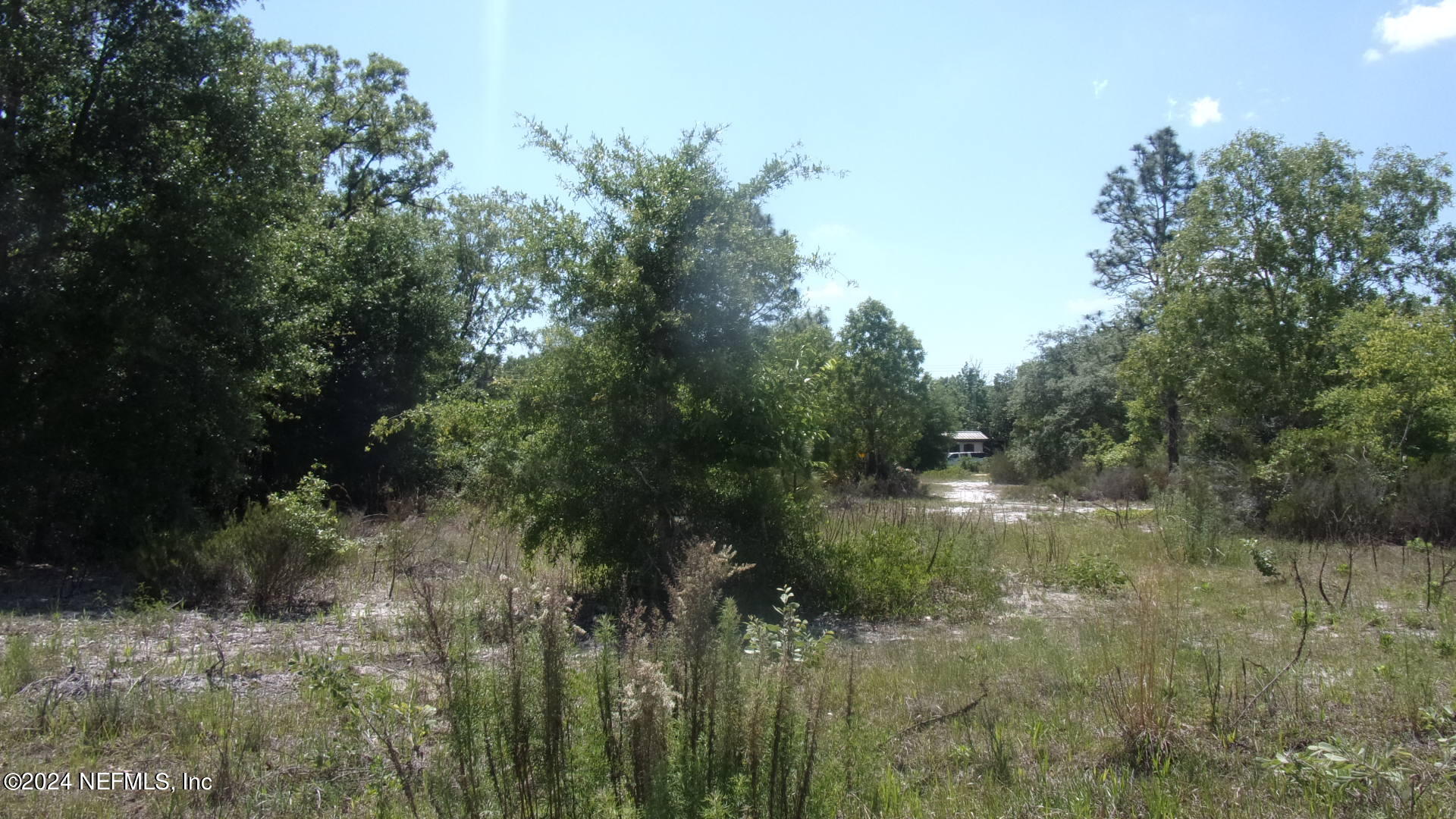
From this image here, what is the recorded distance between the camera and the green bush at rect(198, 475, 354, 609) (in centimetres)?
896

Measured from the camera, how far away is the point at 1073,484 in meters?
36.2

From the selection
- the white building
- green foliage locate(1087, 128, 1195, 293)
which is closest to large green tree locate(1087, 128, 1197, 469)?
green foliage locate(1087, 128, 1195, 293)

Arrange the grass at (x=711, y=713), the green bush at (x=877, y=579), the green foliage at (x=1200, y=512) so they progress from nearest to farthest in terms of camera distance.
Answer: the grass at (x=711, y=713) < the green bush at (x=877, y=579) < the green foliage at (x=1200, y=512)

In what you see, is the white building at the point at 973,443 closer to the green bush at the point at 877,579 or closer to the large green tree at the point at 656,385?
the green bush at the point at 877,579

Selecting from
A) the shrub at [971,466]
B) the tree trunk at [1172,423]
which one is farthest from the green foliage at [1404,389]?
the shrub at [971,466]

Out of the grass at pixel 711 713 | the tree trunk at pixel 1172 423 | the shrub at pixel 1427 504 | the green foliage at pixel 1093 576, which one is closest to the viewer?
the grass at pixel 711 713

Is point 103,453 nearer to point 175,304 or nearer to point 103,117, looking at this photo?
point 175,304

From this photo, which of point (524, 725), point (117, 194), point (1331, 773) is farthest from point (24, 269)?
point (1331, 773)

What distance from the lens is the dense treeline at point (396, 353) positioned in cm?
921

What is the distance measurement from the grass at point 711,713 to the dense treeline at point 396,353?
2.37m

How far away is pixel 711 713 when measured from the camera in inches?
141

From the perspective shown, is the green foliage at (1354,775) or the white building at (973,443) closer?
Result: the green foliage at (1354,775)

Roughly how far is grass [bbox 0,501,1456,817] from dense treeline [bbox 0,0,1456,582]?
7.78 ft

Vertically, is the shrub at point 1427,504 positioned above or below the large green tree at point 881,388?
below
